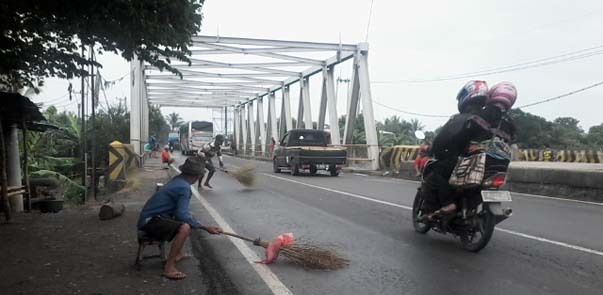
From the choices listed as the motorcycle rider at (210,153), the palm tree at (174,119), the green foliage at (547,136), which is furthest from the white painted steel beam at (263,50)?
the palm tree at (174,119)

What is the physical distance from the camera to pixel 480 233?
615 centimetres

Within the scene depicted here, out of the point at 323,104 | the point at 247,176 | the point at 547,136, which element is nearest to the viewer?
the point at 247,176

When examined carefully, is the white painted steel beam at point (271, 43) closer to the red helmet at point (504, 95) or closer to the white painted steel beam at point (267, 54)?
the white painted steel beam at point (267, 54)

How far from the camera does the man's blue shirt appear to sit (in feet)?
16.9

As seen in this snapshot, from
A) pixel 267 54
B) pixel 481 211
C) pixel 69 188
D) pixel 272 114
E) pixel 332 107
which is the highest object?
pixel 267 54

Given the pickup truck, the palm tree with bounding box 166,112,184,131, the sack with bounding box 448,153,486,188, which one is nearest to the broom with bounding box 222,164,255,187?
the pickup truck

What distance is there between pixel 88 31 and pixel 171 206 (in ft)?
9.22

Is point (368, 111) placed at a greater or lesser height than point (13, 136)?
greater

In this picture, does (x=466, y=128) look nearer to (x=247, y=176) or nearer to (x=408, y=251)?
(x=408, y=251)

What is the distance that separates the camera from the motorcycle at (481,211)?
5836 mm

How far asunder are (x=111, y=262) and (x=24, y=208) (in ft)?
22.1

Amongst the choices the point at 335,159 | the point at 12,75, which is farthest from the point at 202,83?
the point at 12,75

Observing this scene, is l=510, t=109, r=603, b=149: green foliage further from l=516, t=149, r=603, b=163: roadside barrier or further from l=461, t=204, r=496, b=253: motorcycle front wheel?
l=461, t=204, r=496, b=253: motorcycle front wheel

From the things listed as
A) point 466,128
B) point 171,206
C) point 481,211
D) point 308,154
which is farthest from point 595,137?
point 171,206
